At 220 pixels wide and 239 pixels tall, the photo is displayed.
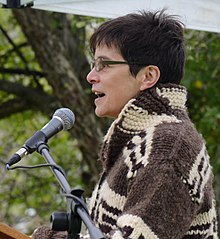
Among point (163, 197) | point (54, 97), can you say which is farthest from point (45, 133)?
point (54, 97)

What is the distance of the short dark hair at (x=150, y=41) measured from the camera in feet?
9.57

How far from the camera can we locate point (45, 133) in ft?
9.12

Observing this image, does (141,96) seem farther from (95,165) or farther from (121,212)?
(95,165)

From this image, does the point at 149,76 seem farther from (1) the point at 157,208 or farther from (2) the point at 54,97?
(2) the point at 54,97

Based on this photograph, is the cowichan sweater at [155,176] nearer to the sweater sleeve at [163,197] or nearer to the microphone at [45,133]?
the sweater sleeve at [163,197]

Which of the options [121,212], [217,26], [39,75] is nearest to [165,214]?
[121,212]

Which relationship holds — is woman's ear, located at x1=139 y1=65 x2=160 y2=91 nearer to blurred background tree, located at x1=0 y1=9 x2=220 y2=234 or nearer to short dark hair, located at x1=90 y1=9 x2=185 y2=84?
short dark hair, located at x1=90 y1=9 x2=185 y2=84

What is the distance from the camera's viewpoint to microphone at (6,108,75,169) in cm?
273

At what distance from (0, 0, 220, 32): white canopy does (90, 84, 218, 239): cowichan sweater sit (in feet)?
5.01

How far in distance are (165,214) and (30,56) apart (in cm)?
595

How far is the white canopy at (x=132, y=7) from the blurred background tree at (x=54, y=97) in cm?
202

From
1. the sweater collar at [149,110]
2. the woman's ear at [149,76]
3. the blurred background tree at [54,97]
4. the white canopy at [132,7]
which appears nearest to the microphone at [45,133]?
the sweater collar at [149,110]

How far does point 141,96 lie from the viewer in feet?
9.34

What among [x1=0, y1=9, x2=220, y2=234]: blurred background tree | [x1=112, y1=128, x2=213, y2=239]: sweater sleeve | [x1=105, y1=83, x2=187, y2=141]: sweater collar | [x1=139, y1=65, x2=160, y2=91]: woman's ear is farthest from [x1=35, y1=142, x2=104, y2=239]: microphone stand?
[x1=0, y1=9, x2=220, y2=234]: blurred background tree
